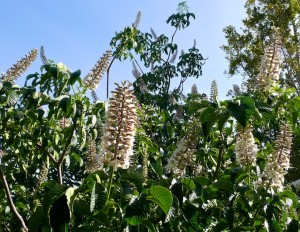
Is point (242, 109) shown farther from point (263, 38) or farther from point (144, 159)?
point (263, 38)

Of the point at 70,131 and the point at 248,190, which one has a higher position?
the point at 70,131

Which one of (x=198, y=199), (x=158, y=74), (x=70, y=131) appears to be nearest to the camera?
(x=198, y=199)

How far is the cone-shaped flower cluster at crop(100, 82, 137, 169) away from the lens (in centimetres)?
226

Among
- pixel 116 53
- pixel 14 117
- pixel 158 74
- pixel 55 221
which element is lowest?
pixel 55 221

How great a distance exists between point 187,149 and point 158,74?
5241mm

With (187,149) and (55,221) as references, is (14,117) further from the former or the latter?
(55,221)

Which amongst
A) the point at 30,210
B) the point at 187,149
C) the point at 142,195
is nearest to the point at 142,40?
the point at 30,210

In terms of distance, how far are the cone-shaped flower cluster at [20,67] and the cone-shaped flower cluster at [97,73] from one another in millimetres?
553

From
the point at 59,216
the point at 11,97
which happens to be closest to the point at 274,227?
the point at 59,216

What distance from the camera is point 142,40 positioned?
774cm

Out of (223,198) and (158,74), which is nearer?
(223,198)

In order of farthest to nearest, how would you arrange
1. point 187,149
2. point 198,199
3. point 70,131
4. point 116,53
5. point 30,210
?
point 116,53
point 30,210
point 70,131
point 187,149
point 198,199

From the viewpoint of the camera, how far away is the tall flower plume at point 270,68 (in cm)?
351

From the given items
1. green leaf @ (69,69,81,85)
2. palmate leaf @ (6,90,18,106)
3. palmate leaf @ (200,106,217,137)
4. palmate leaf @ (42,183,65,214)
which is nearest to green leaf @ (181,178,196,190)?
palmate leaf @ (200,106,217,137)
